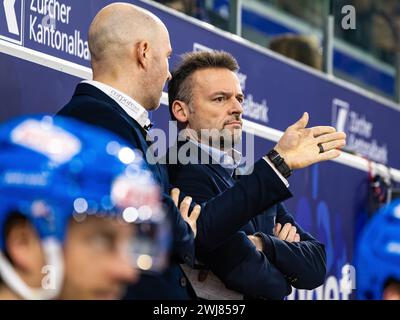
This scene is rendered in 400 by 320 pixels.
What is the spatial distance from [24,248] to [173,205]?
1.64 m

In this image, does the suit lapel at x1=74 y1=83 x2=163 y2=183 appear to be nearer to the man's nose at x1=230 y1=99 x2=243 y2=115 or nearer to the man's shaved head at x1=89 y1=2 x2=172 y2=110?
the man's shaved head at x1=89 y1=2 x2=172 y2=110

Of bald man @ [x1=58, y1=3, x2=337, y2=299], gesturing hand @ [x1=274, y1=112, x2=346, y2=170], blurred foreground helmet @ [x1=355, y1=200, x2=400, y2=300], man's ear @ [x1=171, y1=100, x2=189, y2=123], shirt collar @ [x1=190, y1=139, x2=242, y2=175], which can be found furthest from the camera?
man's ear @ [x1=171, y1=100, x2=189, y2=123]

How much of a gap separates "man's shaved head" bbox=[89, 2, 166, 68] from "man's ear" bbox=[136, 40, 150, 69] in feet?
0.06

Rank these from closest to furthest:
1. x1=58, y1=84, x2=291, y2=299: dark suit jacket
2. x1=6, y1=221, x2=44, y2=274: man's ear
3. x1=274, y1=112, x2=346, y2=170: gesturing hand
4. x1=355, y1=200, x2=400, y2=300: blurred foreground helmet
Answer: x1=6, y1=221, x2=44, y2=274: man's ear
x1=355, y1=200, x2=400, y2=300: blurred foreground helmet
x1=58, y1=84, x2=291, y2=299: dark suit jacket
x1=274, y1=112, x2=346, y2=170: gesturing hand

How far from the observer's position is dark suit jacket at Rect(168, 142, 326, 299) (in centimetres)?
401

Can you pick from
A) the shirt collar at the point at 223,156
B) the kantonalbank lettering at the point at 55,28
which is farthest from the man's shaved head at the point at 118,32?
the kantonalbank lettering at the point at 55,28

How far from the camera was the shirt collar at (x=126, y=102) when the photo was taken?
376 centimetres

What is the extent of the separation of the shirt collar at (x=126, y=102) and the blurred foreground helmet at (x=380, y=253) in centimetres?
176

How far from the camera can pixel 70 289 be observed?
1823mm

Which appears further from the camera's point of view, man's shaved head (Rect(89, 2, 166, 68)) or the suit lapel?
man's shaved head (Rect(89, 2, 166, 68))

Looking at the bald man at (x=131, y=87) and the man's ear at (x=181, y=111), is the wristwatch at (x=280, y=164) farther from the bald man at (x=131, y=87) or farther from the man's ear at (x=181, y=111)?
the man's ear at (x=181, y=111)

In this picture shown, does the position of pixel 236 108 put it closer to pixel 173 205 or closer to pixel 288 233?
pixel 288 233

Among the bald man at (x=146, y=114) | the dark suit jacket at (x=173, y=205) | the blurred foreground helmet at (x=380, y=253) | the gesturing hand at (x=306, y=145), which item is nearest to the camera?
the blurred foreground helmet at (x=380, y=253)

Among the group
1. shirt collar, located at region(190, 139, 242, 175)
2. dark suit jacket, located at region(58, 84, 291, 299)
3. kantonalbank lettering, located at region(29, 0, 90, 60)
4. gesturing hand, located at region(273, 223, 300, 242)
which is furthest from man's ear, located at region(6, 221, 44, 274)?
kantonalbank lettering, located at region(29, 0, 90, 60)
